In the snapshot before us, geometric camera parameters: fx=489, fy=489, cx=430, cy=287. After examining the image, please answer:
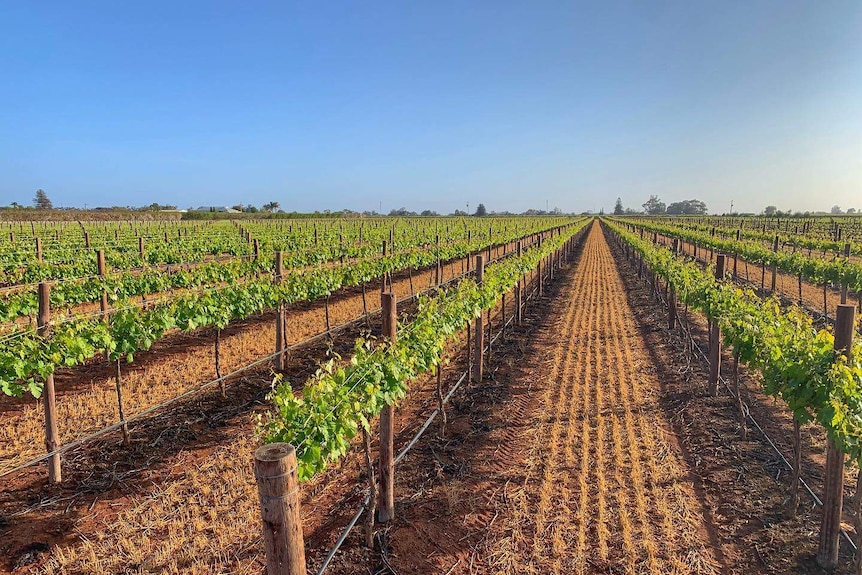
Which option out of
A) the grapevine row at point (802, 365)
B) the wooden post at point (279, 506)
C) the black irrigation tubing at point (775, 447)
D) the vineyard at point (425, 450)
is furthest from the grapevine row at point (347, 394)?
the black irrigation tubing at point (775, 447)

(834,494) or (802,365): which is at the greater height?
(802,365)

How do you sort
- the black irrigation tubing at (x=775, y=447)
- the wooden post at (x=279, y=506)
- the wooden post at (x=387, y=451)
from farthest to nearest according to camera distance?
1. the wooden post at (x=387, y=451)
2. the black irrigation tubing at (x=775, y=447)
3. the wooden post at (x=279, y=506)

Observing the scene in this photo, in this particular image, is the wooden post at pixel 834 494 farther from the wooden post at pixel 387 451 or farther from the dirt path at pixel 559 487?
the wooden post at pixel 387 451

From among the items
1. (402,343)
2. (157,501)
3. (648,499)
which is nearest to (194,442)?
(157,501)

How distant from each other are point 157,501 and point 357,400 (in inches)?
115

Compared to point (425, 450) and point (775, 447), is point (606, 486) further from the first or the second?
point (775, 447)

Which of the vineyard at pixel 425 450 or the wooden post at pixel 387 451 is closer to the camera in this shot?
the vineyard at pixel 425 450

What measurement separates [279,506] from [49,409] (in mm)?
5271

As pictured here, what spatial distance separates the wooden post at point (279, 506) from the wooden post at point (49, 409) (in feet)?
15.2

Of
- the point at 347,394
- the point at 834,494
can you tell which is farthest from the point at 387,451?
the point at 834,494

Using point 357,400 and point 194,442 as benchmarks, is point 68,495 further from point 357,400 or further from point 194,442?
point 357,400

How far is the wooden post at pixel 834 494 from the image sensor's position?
14.1 feet

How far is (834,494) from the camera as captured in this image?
170 inches

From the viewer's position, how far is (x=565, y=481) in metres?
5.67
